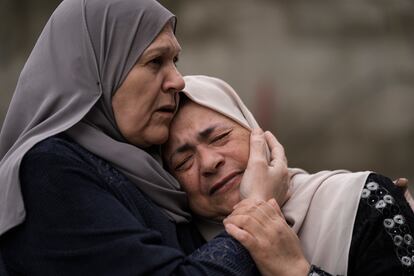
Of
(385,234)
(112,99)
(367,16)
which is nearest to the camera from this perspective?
(385,234)

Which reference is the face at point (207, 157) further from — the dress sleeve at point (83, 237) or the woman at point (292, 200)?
the dress sleeve at point (83, 237)

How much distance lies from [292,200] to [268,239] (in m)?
0.31

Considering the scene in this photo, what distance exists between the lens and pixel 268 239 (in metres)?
2.09

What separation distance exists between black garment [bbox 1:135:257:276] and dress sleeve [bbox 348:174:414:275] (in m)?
0.33

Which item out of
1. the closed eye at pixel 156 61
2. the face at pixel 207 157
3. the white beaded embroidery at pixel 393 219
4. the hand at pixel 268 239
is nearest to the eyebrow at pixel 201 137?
the face at pixel 207 157

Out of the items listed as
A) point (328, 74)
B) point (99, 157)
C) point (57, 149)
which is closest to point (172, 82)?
point (99, 157)

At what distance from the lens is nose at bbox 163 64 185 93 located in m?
2.34

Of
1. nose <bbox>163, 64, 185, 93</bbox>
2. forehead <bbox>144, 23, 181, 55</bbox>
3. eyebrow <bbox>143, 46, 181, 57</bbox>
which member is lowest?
nose <bbox>163, 64, 185, 93</bbox>

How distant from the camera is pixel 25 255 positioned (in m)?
1.99

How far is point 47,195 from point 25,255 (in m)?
0.17

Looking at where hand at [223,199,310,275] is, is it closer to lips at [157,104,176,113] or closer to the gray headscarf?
the gray headscarf

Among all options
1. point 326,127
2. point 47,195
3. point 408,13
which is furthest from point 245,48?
point 47,195

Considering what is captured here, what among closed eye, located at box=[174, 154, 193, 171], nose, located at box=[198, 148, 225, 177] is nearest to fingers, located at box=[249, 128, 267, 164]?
nose, located at box=[198, 148, 225, 177]

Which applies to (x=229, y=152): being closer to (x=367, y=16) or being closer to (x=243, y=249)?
(x=243, y=249)
